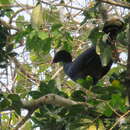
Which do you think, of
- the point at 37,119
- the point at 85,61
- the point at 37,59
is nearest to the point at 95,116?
the point at 37,119

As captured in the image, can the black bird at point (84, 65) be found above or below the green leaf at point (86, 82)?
below

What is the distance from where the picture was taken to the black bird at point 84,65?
12.1 feet

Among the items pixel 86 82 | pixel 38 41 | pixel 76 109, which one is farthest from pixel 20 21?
pixel 76 109

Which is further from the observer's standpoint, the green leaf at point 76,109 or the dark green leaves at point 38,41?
the dark green leaves at point 38,41

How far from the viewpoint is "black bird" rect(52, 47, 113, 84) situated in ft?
12.1

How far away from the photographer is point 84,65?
12.4 feet

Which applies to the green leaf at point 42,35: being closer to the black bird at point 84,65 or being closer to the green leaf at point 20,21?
the green leaf at point 20,21

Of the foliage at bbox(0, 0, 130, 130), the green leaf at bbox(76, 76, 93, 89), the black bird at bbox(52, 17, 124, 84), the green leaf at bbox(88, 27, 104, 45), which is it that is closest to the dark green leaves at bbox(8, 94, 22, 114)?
the foliage at bbox(0, 0, 130, 130)

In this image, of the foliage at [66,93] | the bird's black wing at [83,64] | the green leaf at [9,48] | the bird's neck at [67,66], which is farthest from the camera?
the bird's neck at [67,66]

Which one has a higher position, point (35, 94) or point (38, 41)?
point (38, 41)

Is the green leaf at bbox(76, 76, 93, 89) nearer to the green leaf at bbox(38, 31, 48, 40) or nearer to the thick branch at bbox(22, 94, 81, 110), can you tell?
the thick branch at bbox(22, 94, 81, 110)

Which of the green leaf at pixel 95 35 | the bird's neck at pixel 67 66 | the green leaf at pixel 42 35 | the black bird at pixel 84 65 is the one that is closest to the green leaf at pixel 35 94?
the green leaf at pixel 42 35

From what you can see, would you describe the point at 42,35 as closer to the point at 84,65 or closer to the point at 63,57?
the point at 84,65

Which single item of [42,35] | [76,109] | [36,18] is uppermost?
[36,18]
